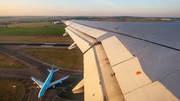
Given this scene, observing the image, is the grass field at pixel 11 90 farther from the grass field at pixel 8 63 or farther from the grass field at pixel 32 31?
the grass field at pixel 32 31

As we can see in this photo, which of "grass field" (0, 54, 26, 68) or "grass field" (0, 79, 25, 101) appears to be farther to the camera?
"grass field" (0, 54, 26, 68)

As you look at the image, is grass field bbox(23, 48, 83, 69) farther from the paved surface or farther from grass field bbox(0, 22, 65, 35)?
grass field bbox(0, 22, 65, 35)

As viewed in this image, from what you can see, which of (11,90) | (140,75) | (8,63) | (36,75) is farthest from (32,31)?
(140,75)

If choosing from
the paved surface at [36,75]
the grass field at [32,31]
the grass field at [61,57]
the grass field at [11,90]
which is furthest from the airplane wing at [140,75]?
the grass field at [32,31]

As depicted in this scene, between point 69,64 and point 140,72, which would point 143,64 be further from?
point 69,64

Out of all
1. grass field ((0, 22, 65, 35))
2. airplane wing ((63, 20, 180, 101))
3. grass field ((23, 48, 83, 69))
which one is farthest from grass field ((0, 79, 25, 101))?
grass field ((0, 22, 65, 35))
